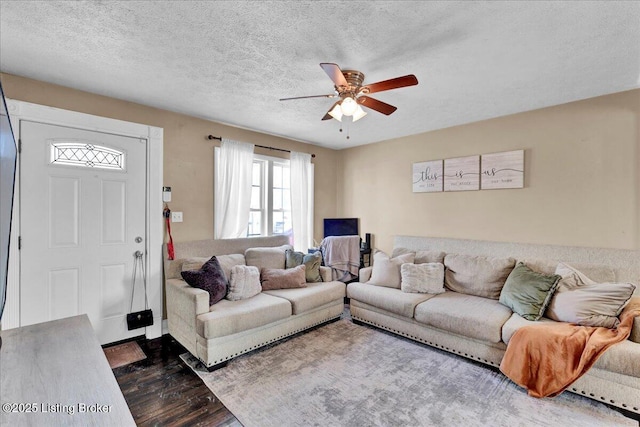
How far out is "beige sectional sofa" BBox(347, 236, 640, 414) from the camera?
201 cm

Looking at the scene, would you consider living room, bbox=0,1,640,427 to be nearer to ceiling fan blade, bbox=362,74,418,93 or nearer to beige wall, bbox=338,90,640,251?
beige wall, bbox=338,90,640,251

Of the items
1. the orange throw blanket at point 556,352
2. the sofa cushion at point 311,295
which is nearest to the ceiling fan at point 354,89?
the sofa cushion at point 311,295

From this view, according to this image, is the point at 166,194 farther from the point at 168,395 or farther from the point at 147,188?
the point at 168,395

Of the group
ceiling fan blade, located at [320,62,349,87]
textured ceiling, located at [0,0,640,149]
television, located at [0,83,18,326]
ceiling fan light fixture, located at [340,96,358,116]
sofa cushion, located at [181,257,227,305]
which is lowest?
sofa cushion, located at [181,257,227,305]

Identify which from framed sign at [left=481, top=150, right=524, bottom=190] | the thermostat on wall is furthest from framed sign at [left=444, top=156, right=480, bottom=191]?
the thermostat on wall

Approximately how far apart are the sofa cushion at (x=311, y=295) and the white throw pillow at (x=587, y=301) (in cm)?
207

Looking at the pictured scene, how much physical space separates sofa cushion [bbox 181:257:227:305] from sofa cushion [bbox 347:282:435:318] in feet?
5.01

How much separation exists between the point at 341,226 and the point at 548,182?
2780mm

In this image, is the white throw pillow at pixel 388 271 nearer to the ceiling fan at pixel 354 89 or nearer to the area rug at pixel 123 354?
the ceiling fan at pixel 354 89

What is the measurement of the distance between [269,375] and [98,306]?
1.89 metres

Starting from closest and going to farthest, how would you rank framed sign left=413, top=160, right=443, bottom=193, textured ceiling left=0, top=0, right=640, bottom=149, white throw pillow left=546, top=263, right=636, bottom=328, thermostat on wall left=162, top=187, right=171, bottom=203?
textured ceiling left=0, top=0, right=640, bottom=149 → white throw pillow left=546, top=263, right=636, bottom=328 → thermostat on wall left=162, top=187, right=171, bottom=203 → framed sign left=413, top=160, right=443, bottom=193

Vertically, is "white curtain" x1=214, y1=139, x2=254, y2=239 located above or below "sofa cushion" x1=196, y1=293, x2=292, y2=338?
above

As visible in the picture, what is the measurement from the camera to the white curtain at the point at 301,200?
182 inches

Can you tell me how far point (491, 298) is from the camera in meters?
3.12
